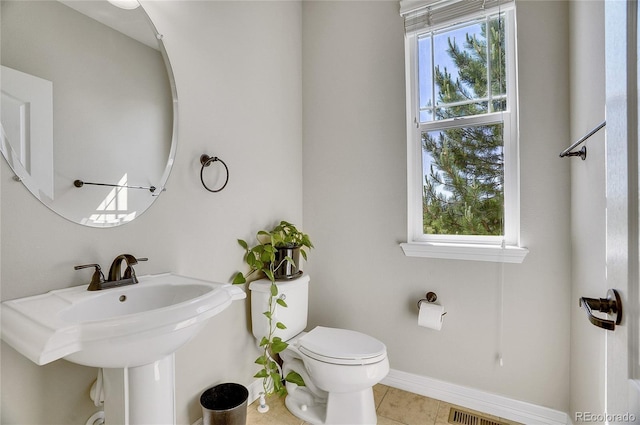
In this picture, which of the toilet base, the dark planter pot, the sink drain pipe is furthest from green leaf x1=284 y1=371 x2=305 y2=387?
the sink drain pipe

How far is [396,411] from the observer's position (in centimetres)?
175

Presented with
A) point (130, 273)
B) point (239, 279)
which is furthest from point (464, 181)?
point (130, 273)

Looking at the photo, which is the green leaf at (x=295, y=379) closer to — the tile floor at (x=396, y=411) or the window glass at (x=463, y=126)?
the tile floor at (x=396, y=411)

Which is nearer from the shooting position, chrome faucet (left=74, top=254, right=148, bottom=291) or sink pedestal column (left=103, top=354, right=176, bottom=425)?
sink pedestal column (left=103, top=354, right=176, bottom=425)

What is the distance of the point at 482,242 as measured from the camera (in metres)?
1.82

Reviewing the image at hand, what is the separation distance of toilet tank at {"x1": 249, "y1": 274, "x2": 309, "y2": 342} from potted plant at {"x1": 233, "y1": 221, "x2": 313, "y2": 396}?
0.09 ft

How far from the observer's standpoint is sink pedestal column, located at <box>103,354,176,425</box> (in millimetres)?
968

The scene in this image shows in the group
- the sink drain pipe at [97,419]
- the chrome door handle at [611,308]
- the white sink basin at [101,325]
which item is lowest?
the sink drain pipe at [97,419]

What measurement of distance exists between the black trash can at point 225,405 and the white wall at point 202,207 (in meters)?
0.06

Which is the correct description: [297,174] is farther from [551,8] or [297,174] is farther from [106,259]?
[551,8]

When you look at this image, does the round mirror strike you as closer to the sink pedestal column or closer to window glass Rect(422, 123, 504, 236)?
the sink pedestal column

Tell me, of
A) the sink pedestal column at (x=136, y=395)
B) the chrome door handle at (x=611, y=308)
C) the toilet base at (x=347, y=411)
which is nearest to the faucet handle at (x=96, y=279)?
the sink pedestal column at (x=136, y=395)

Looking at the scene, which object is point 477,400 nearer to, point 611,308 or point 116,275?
point 611,308
